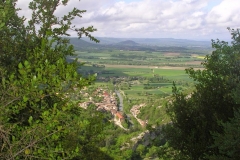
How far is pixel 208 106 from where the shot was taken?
8266 mm

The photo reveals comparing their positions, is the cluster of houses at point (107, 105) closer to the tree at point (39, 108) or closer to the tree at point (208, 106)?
the tree at point (208, 106)

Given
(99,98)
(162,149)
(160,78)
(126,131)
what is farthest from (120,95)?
(162,149)

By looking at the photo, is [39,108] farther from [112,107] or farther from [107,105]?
[107,105]

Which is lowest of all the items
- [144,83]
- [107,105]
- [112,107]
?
[112,107]

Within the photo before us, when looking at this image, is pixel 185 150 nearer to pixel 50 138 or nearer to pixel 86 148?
pixel 86 148

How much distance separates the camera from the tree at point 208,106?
7590 millimetres

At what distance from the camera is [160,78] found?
11456cm

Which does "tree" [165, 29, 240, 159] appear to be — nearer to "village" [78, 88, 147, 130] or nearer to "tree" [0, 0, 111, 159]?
"tree" [0, 0, 111, 159]

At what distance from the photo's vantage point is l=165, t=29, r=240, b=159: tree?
759 centimetres

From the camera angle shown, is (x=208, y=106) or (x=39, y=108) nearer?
(x=39, y=108)

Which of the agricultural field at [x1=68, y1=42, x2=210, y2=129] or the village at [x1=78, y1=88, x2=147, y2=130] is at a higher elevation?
the agricultural field at [x1=68, y1=42, x2=210, y2=129]

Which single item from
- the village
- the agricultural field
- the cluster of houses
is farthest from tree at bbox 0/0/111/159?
the agricultural field

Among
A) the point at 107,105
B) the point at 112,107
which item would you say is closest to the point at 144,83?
the point at 107,105

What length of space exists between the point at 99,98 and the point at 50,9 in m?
74.6
